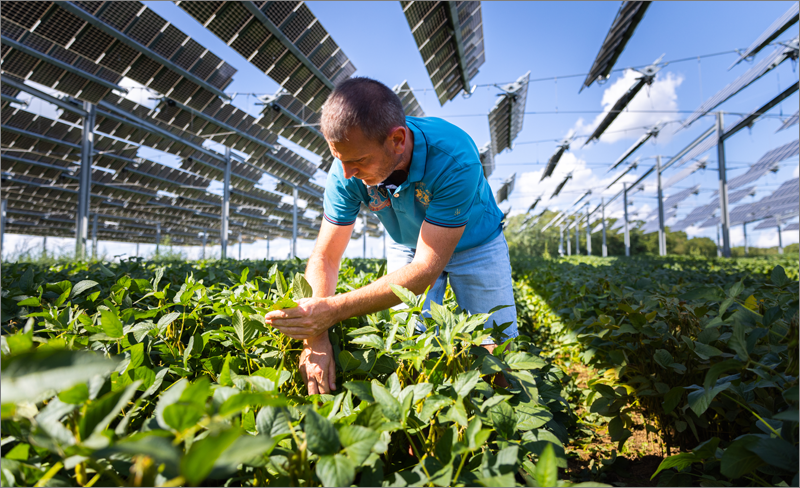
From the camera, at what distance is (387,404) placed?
0.81 m

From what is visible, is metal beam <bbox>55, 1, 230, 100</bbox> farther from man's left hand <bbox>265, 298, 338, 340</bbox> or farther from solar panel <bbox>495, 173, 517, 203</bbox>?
solar panel <bbox>495, 173, 517, 203</bbox>

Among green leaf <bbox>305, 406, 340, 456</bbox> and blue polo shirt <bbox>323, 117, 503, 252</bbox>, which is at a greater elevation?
blue polo shirt <bbox>323, 117, 503, 252</bbox>

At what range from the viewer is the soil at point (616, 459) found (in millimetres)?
1735

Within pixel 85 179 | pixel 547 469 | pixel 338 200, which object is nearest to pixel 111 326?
pixel 547 469

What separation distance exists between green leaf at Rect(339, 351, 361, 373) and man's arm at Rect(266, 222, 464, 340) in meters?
0.13

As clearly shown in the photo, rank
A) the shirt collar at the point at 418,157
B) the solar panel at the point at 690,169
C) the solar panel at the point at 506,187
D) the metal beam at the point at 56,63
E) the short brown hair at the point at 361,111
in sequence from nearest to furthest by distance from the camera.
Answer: the short brown hair at the point at 361,111 → the shirt collar at the point at 418,157 → the metal beam at the point at 56,63 → the solar panel at the point at 690,169 → the solar panel at the point at 506,187

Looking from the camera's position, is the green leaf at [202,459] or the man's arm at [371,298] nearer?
the green leaf at [202,459]

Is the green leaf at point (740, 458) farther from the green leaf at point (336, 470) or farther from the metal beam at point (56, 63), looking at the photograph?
the metal beam at point (56, 63)

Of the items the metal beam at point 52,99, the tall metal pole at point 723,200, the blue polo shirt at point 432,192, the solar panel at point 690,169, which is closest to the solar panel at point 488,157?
the tall metal pole at point 723,200

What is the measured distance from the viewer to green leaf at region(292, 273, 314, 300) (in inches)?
55.3

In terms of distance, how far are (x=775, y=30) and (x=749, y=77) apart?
3218 millimetres

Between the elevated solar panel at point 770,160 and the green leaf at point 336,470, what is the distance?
786 inches

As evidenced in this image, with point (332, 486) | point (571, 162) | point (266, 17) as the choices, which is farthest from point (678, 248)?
point (332, 486)

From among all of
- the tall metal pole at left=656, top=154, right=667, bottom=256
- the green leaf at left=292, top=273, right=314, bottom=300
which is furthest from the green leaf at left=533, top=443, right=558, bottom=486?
the tall metal pole at left=656, top=154, right=667, bottom=256
